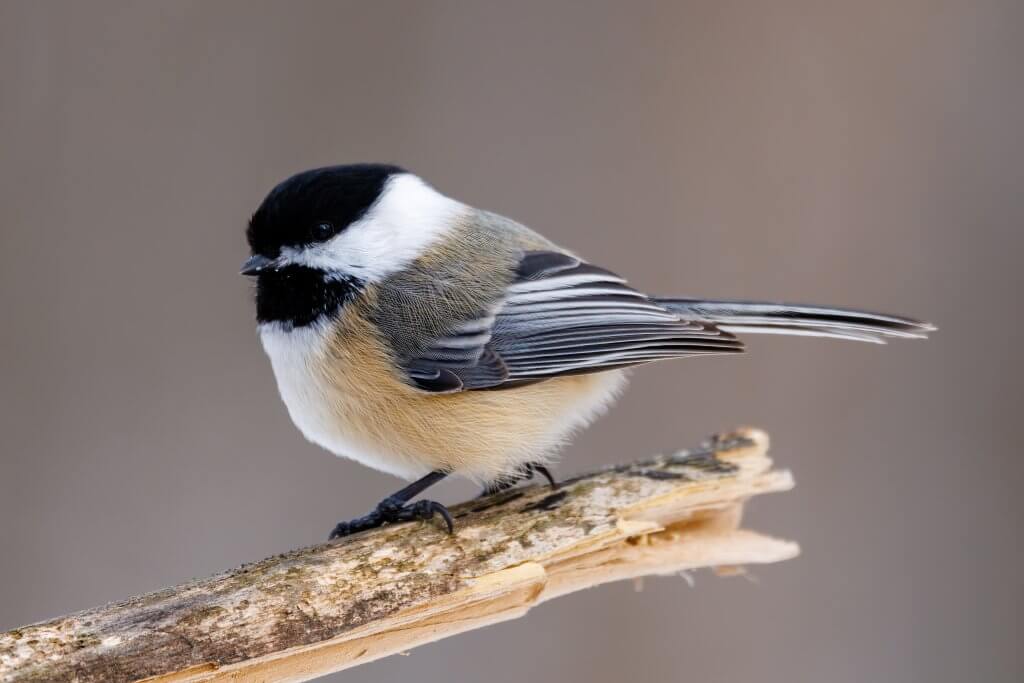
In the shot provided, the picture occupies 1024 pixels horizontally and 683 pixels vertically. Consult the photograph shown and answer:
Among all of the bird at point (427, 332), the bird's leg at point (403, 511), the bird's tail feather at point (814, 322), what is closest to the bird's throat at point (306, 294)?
the bird at point (427, 332)

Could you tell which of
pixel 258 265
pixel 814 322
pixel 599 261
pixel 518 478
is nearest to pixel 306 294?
pixel 258 265

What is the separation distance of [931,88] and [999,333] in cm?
89

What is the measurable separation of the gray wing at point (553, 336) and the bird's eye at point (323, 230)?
0.98ft

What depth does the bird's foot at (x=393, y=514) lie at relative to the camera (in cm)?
192

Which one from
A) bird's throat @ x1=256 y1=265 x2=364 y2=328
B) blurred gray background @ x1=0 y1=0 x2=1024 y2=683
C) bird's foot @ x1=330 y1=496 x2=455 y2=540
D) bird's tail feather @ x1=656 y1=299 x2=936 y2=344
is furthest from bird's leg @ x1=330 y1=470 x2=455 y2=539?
blurred gray background @ x1=0 y1=0 x2=1024 y2=683

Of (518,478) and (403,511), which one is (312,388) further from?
(518,478)

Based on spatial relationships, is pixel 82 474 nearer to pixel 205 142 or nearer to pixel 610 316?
pixel 205 142

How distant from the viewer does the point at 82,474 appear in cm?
313

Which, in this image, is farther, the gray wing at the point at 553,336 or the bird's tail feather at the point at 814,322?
the bird's tail feather at the point at 814,322

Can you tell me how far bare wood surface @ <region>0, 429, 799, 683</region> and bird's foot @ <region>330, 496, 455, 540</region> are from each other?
3 centimetres

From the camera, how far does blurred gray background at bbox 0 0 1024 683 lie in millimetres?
3146

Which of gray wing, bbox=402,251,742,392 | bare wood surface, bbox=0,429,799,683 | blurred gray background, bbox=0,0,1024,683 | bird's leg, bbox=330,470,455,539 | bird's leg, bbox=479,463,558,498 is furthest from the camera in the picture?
blurred gray background, bbox=0,0,1024,683

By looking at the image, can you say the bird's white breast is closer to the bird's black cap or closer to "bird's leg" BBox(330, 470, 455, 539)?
"bird's leg" BBox(330, 470, 455, 539)

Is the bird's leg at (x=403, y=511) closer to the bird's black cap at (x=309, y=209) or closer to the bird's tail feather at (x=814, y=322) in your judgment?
the bird's black cap at (x=309, y=209)
